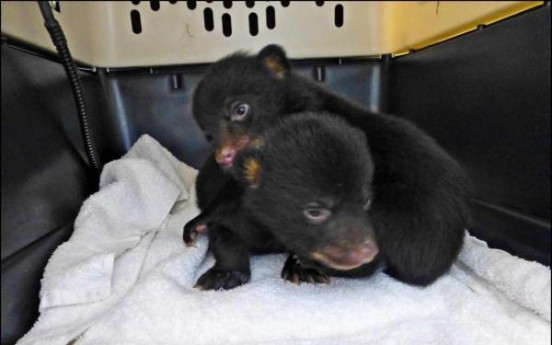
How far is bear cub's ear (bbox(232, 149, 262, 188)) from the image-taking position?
1.15 meters

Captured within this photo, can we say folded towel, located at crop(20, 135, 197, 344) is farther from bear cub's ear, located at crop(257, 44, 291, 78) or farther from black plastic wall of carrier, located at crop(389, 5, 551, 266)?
black plastic wall of carrier, located at crop(389, 5, 551, 266)

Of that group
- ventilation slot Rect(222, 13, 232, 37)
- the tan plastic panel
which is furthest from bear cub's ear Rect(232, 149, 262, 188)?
ventilation slot Rect(222, 13, 232, 37)

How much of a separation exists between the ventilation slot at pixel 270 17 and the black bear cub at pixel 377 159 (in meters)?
0.38

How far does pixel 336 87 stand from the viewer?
2027 millimetres

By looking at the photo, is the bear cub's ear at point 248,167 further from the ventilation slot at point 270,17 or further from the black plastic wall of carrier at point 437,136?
the ventilation slot at point 270,17

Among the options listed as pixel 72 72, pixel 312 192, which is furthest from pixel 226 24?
pixel 312 192

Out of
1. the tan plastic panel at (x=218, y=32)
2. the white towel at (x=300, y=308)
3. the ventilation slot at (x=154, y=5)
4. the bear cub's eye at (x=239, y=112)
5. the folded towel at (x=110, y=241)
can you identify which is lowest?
the white towel at (x=300, y=308)

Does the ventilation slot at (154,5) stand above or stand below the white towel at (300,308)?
above

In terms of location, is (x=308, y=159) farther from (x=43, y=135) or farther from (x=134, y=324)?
(x=43, y=135)

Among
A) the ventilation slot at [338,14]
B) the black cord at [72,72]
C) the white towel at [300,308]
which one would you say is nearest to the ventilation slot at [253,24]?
the ventilation slot at [338,14]

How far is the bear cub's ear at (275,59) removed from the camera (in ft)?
4.83

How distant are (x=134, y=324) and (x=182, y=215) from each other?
66 cm

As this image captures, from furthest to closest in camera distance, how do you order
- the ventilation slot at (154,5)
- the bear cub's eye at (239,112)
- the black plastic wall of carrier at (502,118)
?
1. the ventilation slot at (154,5)
2. the bear cub's eye at (239,112)
3. the black plastic wall of carrier at (502,118)

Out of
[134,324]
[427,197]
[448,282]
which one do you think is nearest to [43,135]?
[134,324]
